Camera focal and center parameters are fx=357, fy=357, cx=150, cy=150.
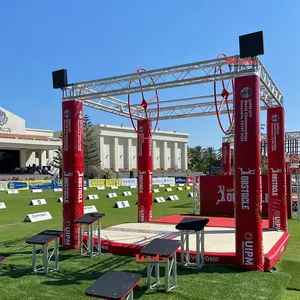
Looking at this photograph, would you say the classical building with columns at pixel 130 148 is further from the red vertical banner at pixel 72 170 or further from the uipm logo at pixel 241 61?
the uipm logo at pixel 241 61

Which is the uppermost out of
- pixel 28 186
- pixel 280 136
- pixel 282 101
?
pixel 282 101

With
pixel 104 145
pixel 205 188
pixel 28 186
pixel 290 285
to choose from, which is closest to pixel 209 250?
pixel 290 285

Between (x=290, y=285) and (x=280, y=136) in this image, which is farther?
(x=280, y=136)

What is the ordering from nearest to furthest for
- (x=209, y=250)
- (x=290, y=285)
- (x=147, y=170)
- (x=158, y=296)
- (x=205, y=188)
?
(x=158, y=296) → (x=290, y=285) → (x=209, y=250) → (x=147, y=170) → (x=205, y=188)

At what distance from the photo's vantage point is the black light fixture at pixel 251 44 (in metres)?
6.72

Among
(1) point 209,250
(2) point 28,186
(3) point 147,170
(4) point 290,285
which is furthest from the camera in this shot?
(2) point 28,186

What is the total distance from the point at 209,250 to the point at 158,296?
2.58 metres

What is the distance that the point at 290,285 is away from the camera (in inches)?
239

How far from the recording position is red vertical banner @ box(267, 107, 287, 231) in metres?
11.0

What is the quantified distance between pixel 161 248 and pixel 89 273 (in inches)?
66.8

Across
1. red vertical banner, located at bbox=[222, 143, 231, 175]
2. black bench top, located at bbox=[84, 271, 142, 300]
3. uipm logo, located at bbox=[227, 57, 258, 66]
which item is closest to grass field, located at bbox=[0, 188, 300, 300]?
black bench top, located at bbox=[84, 271, 142, 300]

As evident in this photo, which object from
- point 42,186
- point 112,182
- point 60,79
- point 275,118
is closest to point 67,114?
point 60,79

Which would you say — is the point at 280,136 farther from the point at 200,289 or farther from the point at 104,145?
the point at 104,145

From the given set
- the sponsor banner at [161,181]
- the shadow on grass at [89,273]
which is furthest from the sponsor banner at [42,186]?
the shadow on grass at [89,273]
